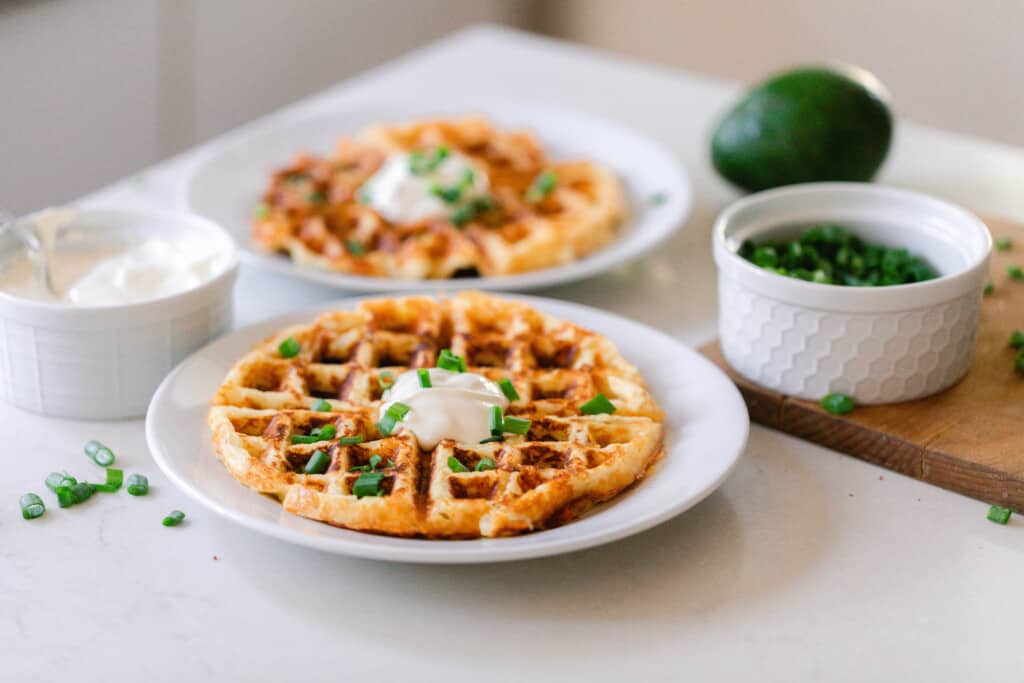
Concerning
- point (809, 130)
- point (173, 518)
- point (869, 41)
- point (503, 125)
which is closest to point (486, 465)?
point (173, 518)

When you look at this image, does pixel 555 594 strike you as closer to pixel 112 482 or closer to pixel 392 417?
pixel 392 417

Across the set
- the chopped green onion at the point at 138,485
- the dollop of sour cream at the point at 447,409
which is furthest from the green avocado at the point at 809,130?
the chopped green onion at the point at 138,485

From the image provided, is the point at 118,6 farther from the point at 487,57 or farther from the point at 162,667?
the point at 162,667

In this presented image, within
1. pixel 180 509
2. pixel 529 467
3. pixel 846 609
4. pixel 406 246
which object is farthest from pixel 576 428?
pixel 406 246

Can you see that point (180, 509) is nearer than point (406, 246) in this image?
Yes

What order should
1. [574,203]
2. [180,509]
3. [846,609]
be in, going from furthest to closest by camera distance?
[574,203] → [180,509] → [846,609]

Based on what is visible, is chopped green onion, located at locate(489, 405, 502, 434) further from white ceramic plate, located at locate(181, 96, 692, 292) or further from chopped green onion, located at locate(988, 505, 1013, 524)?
chopped green onion, located at locate(988, 505, 1013, 524)

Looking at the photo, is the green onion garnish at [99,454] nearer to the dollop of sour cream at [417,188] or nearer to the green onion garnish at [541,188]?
the dollop of sour cream at [417,188]
